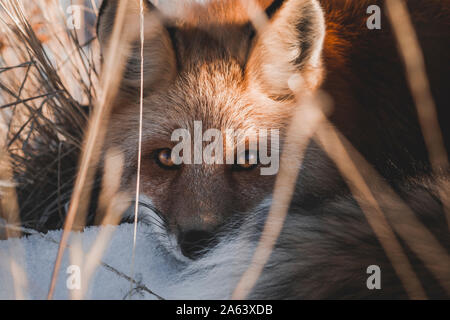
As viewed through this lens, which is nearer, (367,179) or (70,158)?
(367,179)

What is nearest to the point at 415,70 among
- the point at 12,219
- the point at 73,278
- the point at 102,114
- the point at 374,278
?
the point at 374,278

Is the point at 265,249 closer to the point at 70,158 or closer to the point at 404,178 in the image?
the point at 404,178

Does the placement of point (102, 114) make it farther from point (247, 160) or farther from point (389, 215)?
point (389, 215)

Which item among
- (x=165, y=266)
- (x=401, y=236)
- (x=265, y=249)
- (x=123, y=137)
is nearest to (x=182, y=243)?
(x=165, y=266)

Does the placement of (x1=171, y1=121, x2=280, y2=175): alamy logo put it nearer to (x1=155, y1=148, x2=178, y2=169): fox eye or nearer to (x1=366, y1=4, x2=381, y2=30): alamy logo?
(x1=155, y1=148, x2=178, y2=169): fox eye

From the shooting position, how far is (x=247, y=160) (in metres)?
1.91

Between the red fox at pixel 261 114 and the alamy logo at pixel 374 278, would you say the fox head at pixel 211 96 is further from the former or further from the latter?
the alamy logo at pixel 374 278

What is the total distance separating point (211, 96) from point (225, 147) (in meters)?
0.27

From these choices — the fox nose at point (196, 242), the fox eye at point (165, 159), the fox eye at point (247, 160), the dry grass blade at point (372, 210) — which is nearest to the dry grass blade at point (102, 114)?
the fox eye at point (165, 159)

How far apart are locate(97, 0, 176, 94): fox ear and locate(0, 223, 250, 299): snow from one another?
0.75 m

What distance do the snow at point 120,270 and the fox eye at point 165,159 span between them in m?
0.35

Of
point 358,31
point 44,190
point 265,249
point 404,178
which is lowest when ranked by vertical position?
point 265,249

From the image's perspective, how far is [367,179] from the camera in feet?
6.48

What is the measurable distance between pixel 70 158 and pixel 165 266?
3.99 feet
